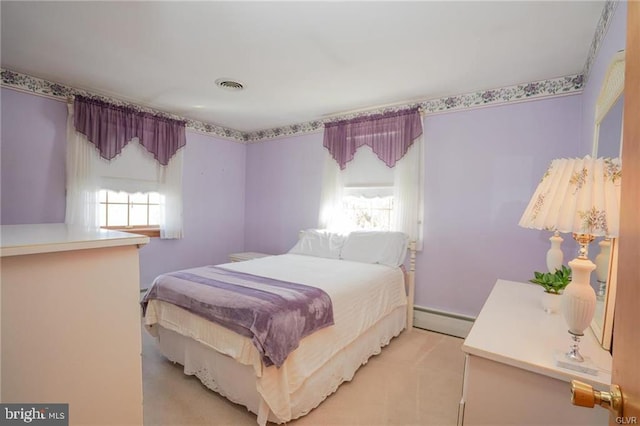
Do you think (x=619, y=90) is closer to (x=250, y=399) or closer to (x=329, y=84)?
(x=329, y=84)

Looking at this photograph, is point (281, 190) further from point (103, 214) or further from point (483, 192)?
point (483, 192)

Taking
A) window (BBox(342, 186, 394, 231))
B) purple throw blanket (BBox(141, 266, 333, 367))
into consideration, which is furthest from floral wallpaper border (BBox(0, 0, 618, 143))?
purple throw blanket (BBox(141, 266, 333, 367))

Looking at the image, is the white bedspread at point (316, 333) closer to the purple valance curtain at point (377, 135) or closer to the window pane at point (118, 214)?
the purple valance curtain at point (377, 135)

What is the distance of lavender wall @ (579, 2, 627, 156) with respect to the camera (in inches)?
54.6

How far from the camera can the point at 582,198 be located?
947 millimetres

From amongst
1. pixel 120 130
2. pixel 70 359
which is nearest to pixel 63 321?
pixel 70 359

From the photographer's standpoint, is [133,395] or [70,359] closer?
[70,359]

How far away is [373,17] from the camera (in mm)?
1742

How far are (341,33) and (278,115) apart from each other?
1.89m

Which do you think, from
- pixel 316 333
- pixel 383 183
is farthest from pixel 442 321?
pixel 316 333

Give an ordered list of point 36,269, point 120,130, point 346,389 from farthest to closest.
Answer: point 120,130, point 346,389, point 36,269

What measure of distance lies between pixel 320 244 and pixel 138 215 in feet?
7.42

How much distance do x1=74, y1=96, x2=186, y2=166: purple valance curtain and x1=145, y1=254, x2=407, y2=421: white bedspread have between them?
1892mm

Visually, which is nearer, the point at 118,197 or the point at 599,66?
the point at 599,66
